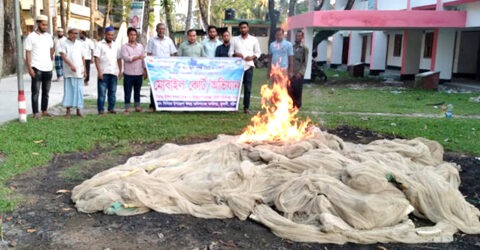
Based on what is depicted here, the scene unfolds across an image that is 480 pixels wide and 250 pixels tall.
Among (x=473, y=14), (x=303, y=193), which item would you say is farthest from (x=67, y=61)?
(x=473, y=14)

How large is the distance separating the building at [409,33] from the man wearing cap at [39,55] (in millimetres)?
11287

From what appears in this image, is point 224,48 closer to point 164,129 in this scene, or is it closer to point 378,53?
point 164,129

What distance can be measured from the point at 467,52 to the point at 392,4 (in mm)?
5025

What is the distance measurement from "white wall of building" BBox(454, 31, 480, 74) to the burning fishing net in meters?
19.4

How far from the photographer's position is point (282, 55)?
9820mm

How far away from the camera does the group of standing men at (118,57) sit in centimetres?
838

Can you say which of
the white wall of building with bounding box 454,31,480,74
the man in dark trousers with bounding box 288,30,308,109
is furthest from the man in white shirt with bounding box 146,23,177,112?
the white wall of building with bounding box 454,31,480,74

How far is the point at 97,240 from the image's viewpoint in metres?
3.75

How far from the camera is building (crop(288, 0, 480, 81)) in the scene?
17.7 meters

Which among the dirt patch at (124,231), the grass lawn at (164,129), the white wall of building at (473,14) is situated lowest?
the dirt patch at (124,231)

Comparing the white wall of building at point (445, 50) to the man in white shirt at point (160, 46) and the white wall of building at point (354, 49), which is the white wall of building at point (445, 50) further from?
the man in white shirt at point (160, 46)

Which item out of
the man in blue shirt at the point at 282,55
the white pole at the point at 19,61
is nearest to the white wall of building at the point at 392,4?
the man in blue shirt at the point at 282,55

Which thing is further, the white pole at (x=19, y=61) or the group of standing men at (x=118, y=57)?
the group of standing men at (x=118, y=57)

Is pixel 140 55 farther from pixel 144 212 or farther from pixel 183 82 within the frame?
pixel 144 212
